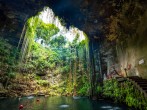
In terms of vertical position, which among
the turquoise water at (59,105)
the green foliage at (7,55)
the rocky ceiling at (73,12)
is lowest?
the turquoise water at (59,105)

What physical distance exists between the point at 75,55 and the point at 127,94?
614 inches

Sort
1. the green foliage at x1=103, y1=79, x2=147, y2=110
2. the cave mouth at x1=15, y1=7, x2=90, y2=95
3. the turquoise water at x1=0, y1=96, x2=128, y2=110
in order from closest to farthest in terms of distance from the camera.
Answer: the green foliage at x1=103, y1=79, x2=147, y2=110
the turquoise water at x1=0, y1=96, x2=128, y2=110
the cave mouth at x1=15, y1=7, x2=90, y2=95

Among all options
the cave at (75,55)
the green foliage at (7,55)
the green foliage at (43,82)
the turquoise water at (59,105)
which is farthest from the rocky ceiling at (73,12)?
the green foliage at (43,82)

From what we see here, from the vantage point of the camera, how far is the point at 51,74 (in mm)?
24047

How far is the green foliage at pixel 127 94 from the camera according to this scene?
728cm

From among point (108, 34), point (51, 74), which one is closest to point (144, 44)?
point (108, 34)

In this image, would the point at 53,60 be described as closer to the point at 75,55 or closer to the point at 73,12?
the point at 75,55

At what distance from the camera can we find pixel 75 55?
2419cm

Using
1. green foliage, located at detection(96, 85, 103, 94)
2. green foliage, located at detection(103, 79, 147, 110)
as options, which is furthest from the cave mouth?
green foliage, located at detection(103, 79, 147, 110)

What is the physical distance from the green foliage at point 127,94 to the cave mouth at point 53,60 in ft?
19.4

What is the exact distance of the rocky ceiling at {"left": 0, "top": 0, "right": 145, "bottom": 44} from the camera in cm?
1170

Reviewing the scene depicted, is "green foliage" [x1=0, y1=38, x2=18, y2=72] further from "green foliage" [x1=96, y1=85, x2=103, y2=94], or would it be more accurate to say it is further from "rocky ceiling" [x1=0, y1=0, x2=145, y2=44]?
"green foliage" [x1=96, y1=85, x2=103, y2=94]

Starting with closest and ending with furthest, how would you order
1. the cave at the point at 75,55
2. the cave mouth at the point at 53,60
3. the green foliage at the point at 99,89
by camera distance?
the cave at the point at 75,55, the green foliage at the point at 99,89, the cave mouth at the point at 53,60

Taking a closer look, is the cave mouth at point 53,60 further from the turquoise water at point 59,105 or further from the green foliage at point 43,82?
the turquoise water at point 59,105
